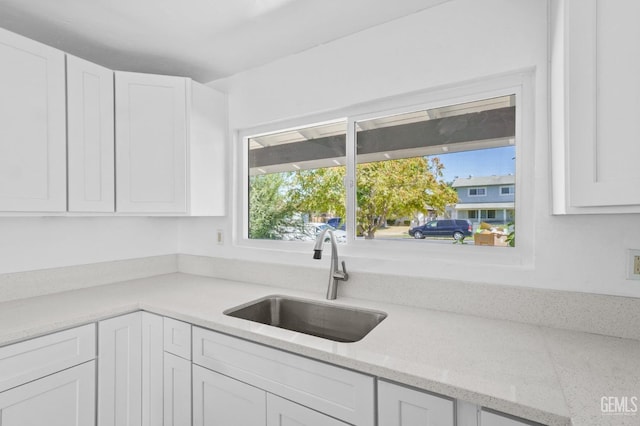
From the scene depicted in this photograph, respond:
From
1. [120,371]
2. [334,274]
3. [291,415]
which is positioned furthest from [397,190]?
[120,371]

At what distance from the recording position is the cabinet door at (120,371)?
1.49 m

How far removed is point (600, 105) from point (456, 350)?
2.77 feet

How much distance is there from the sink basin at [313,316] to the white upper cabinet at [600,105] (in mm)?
913

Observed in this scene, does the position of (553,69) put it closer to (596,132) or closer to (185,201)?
(596,132)

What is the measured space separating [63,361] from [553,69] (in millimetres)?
2291

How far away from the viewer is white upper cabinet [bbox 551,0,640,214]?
84 cm

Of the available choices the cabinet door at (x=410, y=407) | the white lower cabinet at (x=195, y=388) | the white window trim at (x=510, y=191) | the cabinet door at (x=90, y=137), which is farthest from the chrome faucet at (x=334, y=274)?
the cabinet door at (x=90, y=137)

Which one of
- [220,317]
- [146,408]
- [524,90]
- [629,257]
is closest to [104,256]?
[146,408]

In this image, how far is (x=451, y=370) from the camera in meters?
0.93

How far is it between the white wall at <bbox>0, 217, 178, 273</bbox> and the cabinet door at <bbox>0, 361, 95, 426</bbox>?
0.73m

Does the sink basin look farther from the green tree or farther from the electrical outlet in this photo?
the electrical outlet

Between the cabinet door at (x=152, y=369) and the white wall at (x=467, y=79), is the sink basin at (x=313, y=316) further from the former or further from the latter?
the cabinet door at (x=152, y=369)

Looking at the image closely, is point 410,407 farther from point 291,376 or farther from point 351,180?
point 351,180

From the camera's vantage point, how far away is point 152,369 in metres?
1.58
